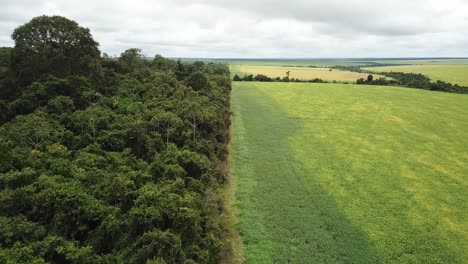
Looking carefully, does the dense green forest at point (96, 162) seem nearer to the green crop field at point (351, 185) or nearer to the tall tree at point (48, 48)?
the tall tree at point (48, 48)

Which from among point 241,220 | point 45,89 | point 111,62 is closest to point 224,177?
point 241,220

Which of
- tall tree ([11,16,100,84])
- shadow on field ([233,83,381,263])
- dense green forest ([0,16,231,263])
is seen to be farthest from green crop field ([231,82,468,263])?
tall tree ([11,16,100,84])

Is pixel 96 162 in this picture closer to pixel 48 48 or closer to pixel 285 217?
pixel 285 217

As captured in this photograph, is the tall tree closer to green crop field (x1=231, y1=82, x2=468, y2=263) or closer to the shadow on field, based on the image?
green crop field (x1=231, y1=82, x2=468, y2=263)

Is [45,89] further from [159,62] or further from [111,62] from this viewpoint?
[159,62]

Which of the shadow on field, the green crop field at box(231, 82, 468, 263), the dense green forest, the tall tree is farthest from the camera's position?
the tall tree

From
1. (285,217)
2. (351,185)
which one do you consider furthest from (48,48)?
(351,185)

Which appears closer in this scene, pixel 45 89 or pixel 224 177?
pixel 224 177

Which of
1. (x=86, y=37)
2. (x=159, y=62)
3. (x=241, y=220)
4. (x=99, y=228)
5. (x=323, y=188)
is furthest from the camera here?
(x=159, y=62)
